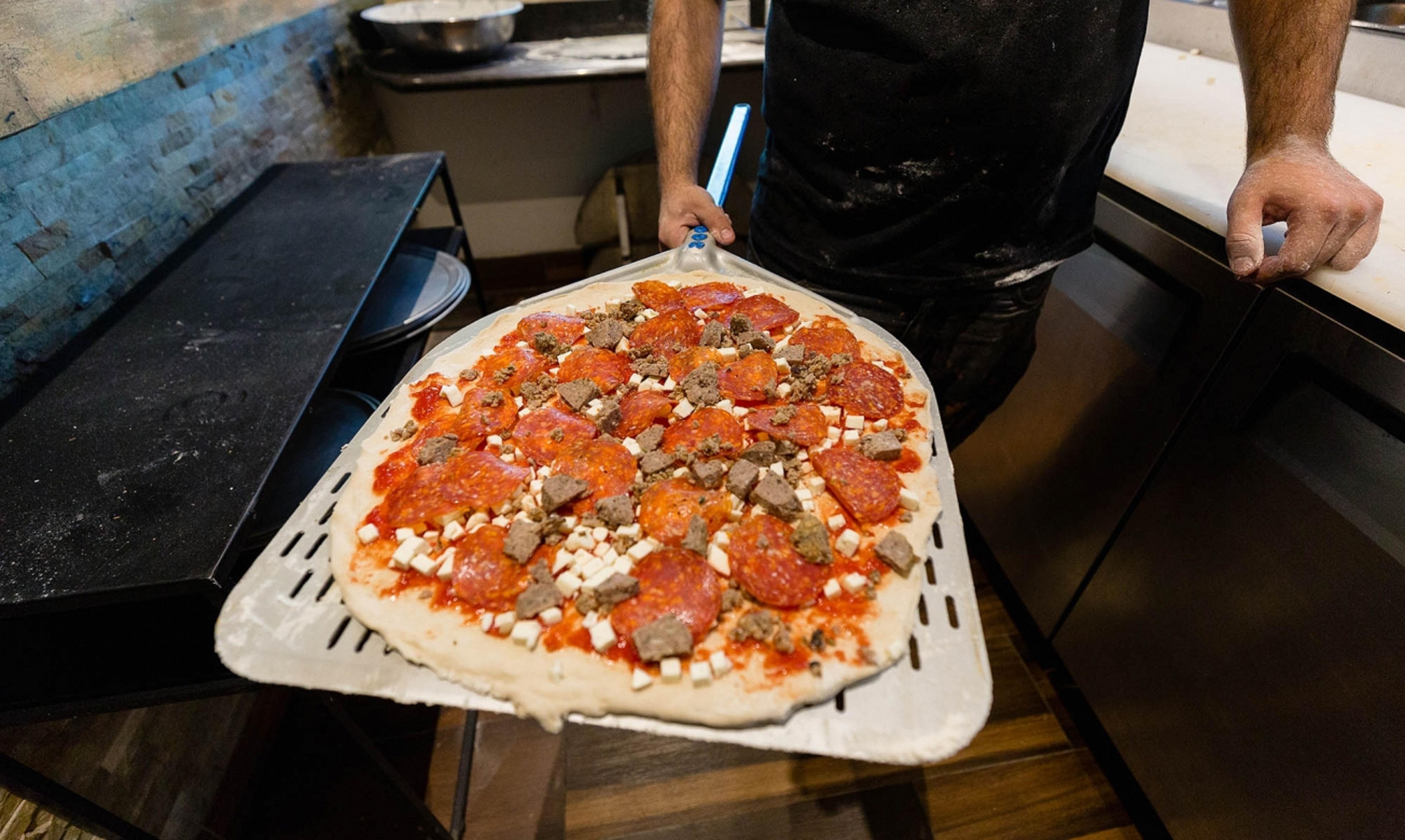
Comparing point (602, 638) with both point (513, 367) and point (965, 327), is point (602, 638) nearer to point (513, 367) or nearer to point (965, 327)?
point (513, 367)

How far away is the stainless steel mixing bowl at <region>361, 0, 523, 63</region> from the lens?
8.45ft

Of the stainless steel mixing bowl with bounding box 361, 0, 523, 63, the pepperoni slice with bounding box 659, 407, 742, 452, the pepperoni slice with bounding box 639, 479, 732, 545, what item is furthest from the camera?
the stainless steel mixing bowl with bounding box 361, 0, 523, 63

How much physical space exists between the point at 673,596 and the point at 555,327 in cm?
69

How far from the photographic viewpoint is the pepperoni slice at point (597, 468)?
99cm

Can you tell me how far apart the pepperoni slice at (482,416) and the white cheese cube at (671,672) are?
1.68 feet

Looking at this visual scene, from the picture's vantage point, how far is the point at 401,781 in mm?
1291

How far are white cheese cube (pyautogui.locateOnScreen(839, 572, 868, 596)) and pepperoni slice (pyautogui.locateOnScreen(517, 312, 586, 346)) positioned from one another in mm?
740

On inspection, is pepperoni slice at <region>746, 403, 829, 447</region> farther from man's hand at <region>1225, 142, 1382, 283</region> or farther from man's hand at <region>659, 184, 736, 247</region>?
man's hand at <region>1225, 142, 1382, 283</region>

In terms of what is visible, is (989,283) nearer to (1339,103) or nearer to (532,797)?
(1339,103)

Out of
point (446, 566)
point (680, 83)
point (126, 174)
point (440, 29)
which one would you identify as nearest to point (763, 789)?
point (446, 566)

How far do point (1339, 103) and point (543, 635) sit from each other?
243 centimetres

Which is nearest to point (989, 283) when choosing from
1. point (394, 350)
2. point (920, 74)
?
point (920, 74)

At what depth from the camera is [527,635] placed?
0.81 metres

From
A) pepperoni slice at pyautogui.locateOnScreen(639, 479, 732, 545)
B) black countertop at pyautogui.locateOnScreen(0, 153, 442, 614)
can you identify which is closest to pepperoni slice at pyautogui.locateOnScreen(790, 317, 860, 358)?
pepperoni slice at pyautogui.locateOnScreen(639, 479, 732, 545)
